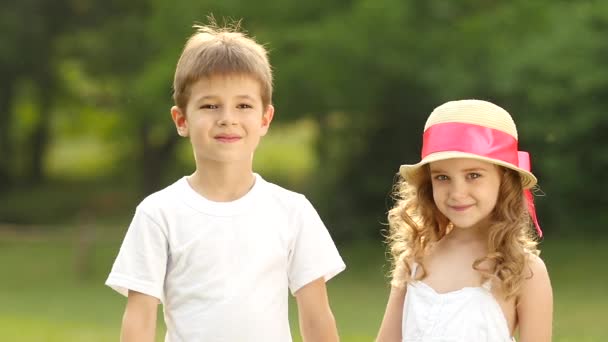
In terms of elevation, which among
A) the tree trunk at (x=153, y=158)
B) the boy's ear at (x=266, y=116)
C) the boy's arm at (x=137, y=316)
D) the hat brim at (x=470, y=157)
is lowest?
the boy's arm at (x=137, y=316)

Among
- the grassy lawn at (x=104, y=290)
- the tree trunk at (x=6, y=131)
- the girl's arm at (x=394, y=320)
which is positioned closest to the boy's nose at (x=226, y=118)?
the girl's arm at (x=394, y=320)

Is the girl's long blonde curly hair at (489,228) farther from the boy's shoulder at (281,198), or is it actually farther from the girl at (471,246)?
the boy's shoulder at (281,198)

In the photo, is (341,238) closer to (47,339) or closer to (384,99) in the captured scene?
(384,99)

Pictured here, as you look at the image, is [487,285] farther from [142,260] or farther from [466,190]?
[142,260]

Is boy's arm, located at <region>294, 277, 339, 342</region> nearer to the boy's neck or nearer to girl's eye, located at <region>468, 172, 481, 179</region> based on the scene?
the boy's neck

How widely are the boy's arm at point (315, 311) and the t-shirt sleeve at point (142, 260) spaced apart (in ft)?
1.42

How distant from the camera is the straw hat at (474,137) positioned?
3.39m

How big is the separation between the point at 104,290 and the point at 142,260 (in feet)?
53.4

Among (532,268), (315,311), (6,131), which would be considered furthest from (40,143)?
(532,268)

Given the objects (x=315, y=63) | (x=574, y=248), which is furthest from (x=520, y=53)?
(x=574, y=248)

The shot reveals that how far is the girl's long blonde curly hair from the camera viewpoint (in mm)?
3352

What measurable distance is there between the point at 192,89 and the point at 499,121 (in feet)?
3.05

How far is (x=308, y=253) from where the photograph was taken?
3.36 meters

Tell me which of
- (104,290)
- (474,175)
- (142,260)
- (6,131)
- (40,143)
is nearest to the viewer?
(142,260)
